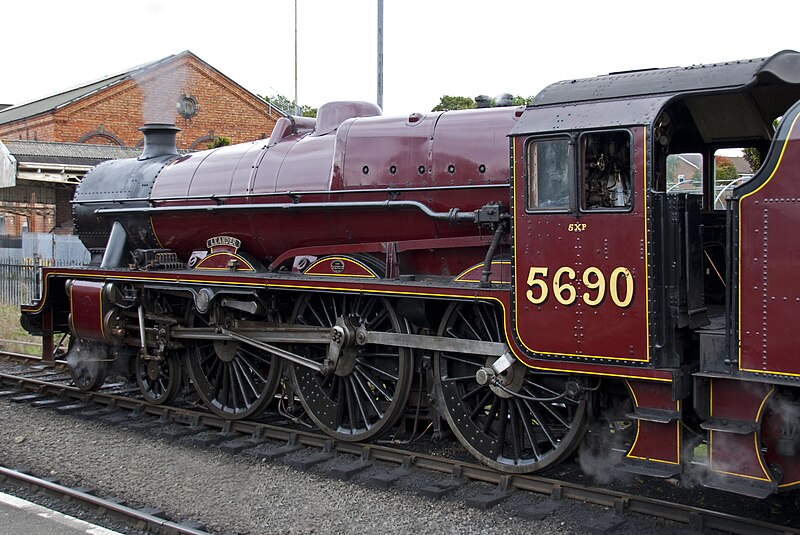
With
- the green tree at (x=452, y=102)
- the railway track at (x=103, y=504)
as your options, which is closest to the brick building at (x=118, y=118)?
the green tree at (x=452, y=102)

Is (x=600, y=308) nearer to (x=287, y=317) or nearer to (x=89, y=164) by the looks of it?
(x=287, y=317)

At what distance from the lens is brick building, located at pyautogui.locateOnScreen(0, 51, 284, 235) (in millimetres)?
24219

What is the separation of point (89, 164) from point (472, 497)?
1974 cm

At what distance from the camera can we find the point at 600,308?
19.5 ft

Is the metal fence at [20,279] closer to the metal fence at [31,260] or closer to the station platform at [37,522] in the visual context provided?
the metal fence at [31,260]

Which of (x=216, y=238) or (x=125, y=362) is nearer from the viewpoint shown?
A: (x=216, y=238)

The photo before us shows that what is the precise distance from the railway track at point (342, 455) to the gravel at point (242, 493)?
11 cm

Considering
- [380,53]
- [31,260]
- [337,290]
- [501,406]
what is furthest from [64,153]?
[501,406]

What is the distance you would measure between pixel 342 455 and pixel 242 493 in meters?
1.30

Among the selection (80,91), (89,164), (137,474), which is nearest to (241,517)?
(137,474)

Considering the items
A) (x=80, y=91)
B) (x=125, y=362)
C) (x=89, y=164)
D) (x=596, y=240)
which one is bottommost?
(x=125, y=362)

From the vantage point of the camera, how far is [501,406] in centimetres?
701

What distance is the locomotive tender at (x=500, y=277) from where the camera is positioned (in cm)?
558

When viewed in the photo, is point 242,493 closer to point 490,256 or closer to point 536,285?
point 490,256
